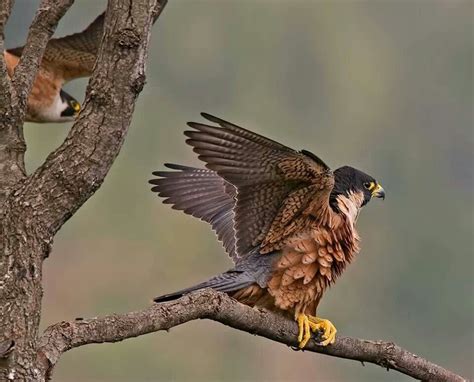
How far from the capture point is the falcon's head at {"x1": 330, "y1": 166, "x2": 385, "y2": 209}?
6.16 m

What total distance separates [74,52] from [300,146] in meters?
41.3

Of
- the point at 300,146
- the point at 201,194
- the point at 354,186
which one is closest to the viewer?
the point at 354,186

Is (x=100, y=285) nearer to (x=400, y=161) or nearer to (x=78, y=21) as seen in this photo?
(x=78, y=21)

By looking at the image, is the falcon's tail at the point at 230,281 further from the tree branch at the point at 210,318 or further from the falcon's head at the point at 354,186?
the falcon's head at the point at 354,186

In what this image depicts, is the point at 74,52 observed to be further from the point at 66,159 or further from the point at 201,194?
the point at 66,159

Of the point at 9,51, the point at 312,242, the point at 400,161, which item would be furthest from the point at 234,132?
the point at 400,161

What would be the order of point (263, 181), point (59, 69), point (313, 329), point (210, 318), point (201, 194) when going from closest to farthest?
point (210, 318), point (313, 329), point (263, 181), point (201, 194), point (59, 69)

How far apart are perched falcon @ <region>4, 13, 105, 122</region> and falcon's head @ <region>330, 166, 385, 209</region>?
2165 millimetres

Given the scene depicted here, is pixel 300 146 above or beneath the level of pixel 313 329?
above

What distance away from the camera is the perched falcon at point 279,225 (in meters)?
5.49

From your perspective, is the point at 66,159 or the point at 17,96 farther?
the point at 17,96

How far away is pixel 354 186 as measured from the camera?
6.30m

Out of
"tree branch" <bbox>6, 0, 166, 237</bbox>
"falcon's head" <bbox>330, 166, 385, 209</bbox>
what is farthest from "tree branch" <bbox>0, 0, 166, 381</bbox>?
"falcon's head" <bbox>330, 166, 385, 209</bbox>

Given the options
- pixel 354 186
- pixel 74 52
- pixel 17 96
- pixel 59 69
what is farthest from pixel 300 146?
pixel 17 96
